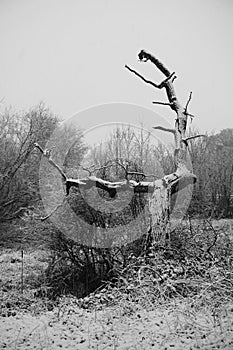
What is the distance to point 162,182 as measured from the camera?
5.41 m

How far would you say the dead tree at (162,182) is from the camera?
5344 mm

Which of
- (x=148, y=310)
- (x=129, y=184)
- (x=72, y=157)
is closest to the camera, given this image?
(x=148, y=310)

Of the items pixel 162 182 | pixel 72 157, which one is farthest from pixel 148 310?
pixel 72 157

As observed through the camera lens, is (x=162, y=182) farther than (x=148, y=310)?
Yes

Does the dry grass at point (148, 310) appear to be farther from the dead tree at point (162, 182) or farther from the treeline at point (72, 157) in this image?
the treeline at point (72, 157)

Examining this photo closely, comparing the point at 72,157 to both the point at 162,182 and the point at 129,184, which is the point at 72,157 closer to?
the point at 129,184

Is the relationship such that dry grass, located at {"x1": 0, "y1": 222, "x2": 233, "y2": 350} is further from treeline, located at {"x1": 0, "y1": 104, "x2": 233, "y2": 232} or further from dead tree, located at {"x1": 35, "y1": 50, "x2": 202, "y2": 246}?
treeline, located at {"x1": 0, "y1": 104, "x2": 233, "y2": 232}

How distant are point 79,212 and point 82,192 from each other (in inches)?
13.5

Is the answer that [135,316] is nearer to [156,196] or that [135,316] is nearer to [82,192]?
[156,196]

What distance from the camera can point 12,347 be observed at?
3256mm

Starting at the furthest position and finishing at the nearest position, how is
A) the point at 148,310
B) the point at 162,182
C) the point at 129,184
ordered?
the point at 129,184, the point at 162,182, the point at 148,310

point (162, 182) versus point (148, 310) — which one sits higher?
point (162, 182)

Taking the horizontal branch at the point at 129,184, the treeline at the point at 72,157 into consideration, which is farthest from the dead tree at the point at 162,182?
the treeline at the point at 72,157

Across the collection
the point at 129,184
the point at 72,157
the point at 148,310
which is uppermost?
the point at 72,157
